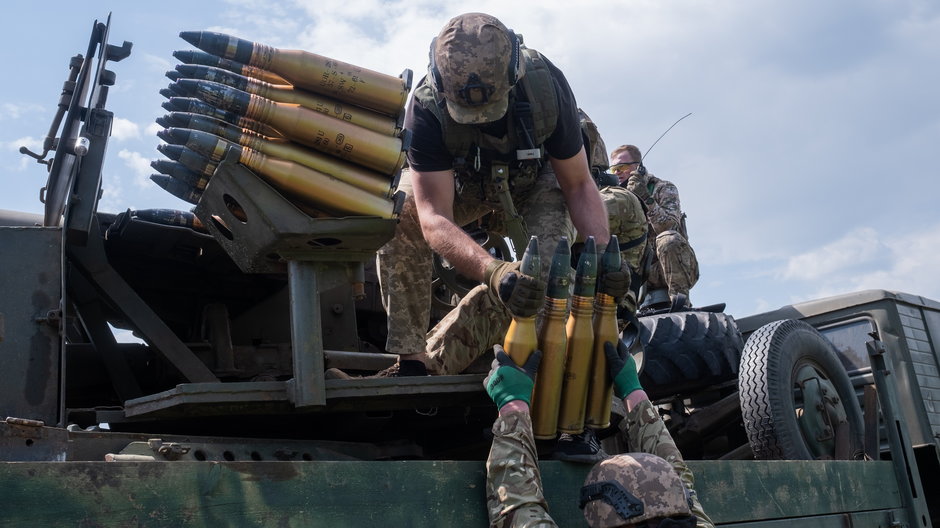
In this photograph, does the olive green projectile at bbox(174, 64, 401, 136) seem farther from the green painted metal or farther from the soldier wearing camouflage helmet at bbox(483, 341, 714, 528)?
the green painted metal

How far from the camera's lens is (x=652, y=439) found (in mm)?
3393

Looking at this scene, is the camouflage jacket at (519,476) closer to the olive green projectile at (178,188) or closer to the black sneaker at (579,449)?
the black sneaker at (579,449)

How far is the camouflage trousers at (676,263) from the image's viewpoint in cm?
783

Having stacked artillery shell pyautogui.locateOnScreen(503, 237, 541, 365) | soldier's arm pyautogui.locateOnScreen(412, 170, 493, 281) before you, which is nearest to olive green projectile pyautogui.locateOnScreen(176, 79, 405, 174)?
soldier's arm pyautogui.locateOnScreen(412, 170, 493, 281)

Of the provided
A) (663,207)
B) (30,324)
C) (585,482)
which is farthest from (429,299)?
(663,207)

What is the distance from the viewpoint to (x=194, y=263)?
4457 millimetres

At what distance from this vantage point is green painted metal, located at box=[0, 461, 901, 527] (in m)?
2.06

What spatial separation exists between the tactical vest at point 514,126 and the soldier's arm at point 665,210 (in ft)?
14.2

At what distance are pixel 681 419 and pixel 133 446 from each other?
3295mm

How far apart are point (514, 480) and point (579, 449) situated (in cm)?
45

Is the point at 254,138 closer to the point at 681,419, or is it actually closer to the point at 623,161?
the point at 681,419

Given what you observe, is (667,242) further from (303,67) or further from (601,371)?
(303,67)

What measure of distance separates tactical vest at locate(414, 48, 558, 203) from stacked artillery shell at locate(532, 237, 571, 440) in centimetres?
69

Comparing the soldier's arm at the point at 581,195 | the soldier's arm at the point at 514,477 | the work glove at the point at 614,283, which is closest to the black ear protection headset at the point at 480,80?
the soldier's arm at the point at 581,195
